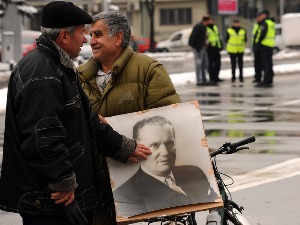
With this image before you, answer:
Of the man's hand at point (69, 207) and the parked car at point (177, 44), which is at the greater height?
the man's hand at point (69, 207)

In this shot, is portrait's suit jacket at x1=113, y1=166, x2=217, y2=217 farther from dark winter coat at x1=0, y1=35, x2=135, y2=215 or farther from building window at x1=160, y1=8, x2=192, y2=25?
building window at x1=160, y1=8, x2=192, y2=25

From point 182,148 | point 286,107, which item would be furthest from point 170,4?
point 182,148

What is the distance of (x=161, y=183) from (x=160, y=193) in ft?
0.16

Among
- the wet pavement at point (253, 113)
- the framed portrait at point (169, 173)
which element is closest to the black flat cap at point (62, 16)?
the framed portrait at point (169, 173)

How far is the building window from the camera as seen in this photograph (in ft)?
264

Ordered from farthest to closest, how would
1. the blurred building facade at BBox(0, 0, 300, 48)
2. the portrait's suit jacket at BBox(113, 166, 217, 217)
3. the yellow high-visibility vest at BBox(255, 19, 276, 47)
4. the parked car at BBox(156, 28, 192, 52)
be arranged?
the blurred building facade at BBox(0, 0, 300, 48)
the parked car at BBox(156, 28, 192, 52)
the yellow high-visibility vest at BBox(255, 19, 276, 47)
the portrait's suit jacket at BBox(113, 166, 217, 217)

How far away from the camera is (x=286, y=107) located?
19438 millimetres

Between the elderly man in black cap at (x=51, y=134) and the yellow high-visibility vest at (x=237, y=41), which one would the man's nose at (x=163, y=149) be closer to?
the elderly man in black cap at (x=51, y=134)

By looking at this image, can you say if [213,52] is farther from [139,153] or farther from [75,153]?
[75,153]

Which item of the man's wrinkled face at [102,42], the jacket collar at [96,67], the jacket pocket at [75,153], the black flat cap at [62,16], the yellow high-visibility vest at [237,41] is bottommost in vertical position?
the yellow high-visibility vest at [237,41]

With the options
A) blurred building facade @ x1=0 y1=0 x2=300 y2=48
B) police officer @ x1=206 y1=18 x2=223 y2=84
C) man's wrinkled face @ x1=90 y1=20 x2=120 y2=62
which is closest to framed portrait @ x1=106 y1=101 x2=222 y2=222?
man's wrinkled face @ x1=90 y1=20 x2=120 y2=62

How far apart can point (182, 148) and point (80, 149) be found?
1.93 ft

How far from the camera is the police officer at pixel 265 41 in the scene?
81.5 feet

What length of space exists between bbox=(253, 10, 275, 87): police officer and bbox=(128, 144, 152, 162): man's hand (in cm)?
1974
